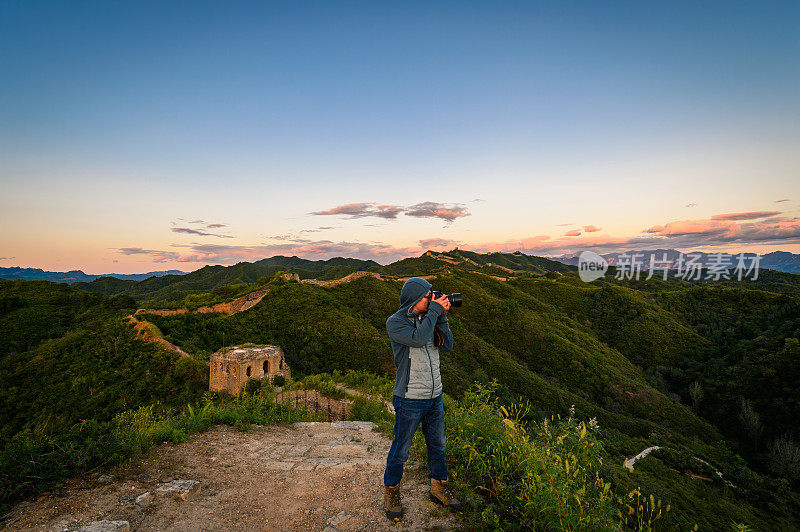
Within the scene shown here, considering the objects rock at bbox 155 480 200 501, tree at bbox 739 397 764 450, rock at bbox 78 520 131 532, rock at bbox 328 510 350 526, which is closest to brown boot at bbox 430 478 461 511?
rock at bbox 328 510 350 526

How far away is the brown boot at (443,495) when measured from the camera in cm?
323

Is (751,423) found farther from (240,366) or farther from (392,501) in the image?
(240,366)

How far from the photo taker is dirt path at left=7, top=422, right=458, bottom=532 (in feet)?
9.95

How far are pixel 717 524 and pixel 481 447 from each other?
19.2m

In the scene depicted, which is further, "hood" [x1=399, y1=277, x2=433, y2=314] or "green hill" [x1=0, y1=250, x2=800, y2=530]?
"green hill" [x1=0, y1=250, x2=800, y2=530]

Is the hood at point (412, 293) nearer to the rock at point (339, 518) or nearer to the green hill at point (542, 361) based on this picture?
the rock at point (339, 518)

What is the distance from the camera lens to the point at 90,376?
1491 centimetres

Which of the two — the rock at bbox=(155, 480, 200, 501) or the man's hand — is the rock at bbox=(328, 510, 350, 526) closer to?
the rock at bbox=(155, 480, 200, 501)

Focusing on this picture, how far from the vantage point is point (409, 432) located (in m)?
3.21

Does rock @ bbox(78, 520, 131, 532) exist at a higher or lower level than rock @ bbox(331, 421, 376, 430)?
higher

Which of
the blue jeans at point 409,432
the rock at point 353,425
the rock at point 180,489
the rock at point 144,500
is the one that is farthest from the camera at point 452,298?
the rock at point 353,425

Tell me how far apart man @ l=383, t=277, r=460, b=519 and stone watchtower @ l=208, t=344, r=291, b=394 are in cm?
1079

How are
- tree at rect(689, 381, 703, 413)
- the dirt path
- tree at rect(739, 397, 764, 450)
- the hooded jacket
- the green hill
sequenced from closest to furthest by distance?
the dirt path → the hooded jacket → the green hill → tree at rect(739, 397, 764, 450) → tree at rect(689, 381, 703, 413)

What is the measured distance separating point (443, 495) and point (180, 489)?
2.96 m
